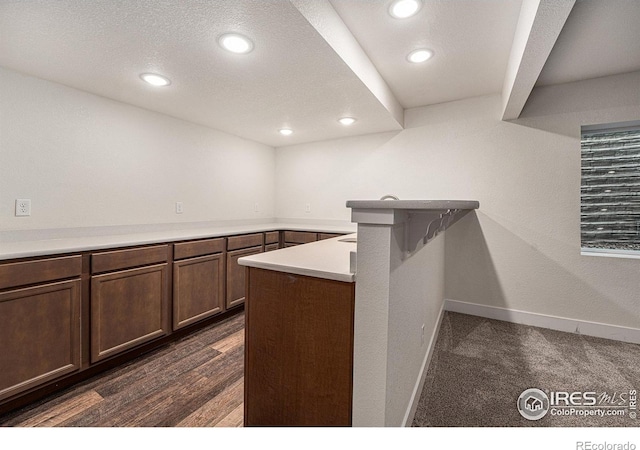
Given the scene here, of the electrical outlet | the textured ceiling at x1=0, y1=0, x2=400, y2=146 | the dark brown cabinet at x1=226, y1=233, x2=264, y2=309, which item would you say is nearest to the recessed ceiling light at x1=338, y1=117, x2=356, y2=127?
the textured ceiling at x1=0, y1=0, x2=400, y2=146

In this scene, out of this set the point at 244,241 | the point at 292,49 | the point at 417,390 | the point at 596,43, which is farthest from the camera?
the point at 244,241

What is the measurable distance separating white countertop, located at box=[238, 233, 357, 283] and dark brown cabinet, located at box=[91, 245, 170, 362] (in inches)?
49.7

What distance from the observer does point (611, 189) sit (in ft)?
8.89

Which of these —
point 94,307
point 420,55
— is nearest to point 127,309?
point 94,307

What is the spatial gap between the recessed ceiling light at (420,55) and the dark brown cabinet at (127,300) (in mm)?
2486


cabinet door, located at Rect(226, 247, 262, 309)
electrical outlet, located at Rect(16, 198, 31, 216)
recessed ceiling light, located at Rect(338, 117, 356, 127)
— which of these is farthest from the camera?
recessed ceiling light, located at Rect(338, 117, 356, 127)

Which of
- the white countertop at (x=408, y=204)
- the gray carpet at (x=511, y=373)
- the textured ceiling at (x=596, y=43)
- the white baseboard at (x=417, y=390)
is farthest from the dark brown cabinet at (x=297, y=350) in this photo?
the textured ceiling at (x=596, y=43)

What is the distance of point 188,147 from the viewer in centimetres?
327

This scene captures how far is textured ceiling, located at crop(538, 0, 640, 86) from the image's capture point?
1758mm

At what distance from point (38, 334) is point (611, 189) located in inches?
179

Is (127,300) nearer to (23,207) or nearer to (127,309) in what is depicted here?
(127,309)

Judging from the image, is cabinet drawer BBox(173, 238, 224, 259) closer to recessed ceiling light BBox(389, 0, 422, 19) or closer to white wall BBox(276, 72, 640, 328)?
white wall BBox(276, 72, 640, 328)

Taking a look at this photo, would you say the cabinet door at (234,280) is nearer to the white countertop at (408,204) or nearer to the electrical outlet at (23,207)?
the electrical outlet at (23,207)

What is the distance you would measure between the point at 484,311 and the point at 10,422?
3.72 meters
